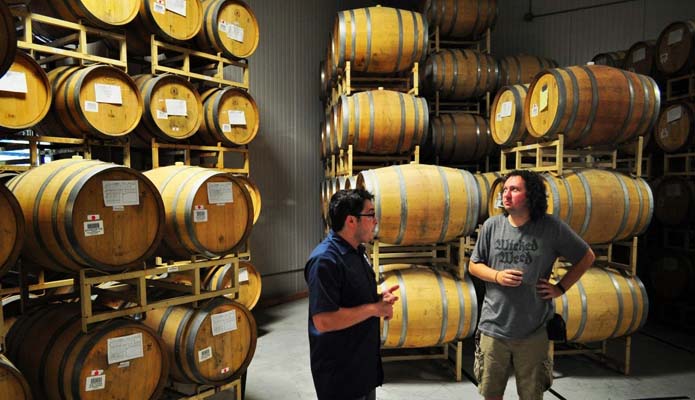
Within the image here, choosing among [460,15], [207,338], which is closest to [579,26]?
[460,15]

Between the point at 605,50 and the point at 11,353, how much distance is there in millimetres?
9843

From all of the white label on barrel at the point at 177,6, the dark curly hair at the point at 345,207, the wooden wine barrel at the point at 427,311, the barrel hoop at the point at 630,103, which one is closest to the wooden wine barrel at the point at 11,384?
the dark curly hair at the point at 345,207

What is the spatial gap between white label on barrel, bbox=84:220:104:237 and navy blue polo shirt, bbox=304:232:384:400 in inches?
61.3

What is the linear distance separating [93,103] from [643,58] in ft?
24.7

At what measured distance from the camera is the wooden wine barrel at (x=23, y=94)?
3.54 metres

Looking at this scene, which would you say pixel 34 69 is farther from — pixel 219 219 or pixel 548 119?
pixel 548 119

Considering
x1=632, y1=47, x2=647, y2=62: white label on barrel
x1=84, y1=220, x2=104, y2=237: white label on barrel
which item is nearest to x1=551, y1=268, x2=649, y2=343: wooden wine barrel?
x1=84, y1=220, x2=104, y2=237: white label on barrel

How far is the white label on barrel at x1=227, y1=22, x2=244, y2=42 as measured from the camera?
5.56 meters

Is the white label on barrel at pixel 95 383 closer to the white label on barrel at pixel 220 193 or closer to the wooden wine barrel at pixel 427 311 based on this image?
the white label on barrel at pixel 220 193

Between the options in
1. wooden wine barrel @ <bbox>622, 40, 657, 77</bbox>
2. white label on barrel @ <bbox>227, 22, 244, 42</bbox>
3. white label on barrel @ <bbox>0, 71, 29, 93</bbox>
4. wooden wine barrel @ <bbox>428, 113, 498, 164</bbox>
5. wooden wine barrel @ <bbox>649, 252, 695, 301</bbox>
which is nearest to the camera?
white label on barrel @ <bbox>0, 71, 29, 93</bbox>

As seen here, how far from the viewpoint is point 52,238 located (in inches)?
114

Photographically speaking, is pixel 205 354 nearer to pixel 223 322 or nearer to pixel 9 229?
pixel 223 322

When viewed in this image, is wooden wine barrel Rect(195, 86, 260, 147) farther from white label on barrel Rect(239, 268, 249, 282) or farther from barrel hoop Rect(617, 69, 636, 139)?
barrel hoop Rect(617, 69, 636, 139)

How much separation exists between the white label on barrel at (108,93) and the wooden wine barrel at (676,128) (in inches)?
271
